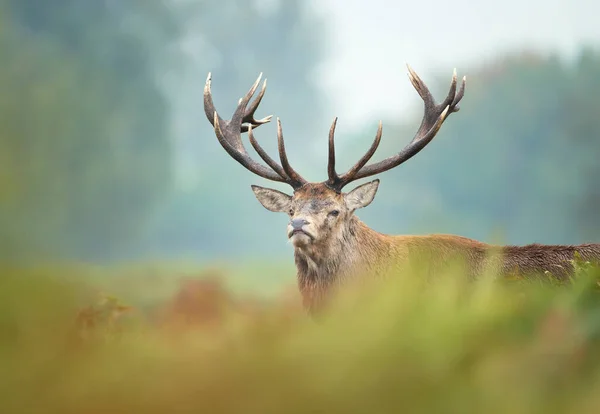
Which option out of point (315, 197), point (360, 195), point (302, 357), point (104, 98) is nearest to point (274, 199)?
point (315, 197)

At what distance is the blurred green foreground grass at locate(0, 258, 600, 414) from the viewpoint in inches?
34.5

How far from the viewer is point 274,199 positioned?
22.3 feet

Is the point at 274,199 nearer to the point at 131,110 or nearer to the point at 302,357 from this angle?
the point at 302,357

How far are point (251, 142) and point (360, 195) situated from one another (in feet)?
3.95

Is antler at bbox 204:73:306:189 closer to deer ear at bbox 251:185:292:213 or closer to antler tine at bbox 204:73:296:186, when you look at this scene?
antler tine at bbox 204:73:296:186

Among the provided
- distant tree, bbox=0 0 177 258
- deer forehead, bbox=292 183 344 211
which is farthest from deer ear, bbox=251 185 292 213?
distant tree, bbox=0 0 177 258

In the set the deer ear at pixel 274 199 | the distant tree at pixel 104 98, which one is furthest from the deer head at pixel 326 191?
the distant tree at pixel 104 98

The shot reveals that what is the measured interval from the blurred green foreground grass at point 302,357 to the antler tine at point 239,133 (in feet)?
19.0

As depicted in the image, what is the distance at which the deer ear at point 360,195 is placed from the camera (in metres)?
6.59

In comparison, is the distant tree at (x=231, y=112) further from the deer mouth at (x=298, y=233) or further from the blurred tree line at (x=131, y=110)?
the deer mouth at (x=298, y=233)

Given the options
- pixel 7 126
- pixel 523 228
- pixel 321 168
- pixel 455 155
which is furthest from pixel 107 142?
pixel 7 126

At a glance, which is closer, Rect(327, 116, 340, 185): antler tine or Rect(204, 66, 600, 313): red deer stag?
Rect(204, 66, 600, 313): red deer stag

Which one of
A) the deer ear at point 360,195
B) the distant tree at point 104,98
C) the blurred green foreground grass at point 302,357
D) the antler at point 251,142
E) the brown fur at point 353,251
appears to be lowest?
the blurred green foreground grass at point 302,357

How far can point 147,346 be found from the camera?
3.22 ft
